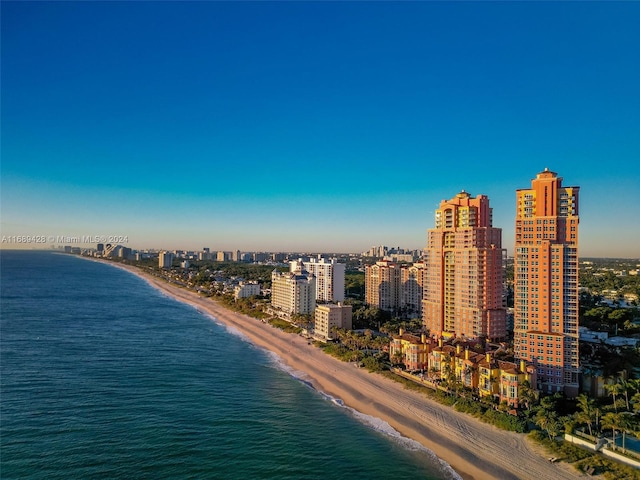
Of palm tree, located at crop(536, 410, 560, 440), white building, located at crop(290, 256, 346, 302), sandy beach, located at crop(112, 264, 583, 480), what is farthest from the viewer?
white building, located at crop(290, 256, 346, 302)

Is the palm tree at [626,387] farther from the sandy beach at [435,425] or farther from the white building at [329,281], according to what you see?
the white building at [329,281]

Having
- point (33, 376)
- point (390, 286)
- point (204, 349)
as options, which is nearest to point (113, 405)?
point (33, 376)

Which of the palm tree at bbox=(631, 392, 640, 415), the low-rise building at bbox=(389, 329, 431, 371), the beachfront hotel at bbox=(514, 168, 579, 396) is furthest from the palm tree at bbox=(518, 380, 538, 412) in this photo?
the low-rise building at bbox=(389, 329, 431, 371)

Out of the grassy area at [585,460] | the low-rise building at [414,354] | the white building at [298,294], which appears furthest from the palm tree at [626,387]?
the white building at [298,294]

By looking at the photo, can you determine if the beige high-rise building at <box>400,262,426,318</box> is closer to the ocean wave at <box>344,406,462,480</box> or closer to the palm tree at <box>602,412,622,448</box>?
the ocean wave at <box>344,406,462,480</box>

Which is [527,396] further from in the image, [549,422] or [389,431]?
[389,431]

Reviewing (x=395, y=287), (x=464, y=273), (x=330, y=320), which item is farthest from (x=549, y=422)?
(x=395, y=287)

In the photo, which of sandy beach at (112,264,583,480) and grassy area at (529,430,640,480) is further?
sandy beach at (112,264,583,480)
